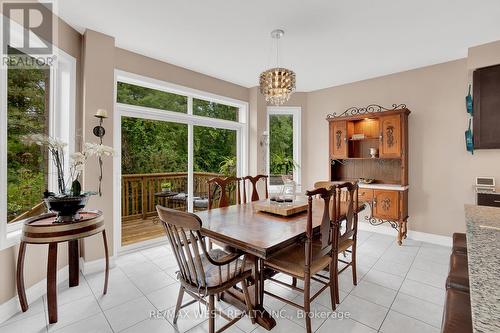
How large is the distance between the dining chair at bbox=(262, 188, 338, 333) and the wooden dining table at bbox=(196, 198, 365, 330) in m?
0.09

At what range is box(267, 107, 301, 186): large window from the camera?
522cm

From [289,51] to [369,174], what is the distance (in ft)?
8.83

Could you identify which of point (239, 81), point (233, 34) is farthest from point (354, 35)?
point (239, 81)

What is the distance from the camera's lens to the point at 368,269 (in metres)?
2.95

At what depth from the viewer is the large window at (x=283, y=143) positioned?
5.22 metres

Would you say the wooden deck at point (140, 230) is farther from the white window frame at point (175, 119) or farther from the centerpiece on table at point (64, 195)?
the centerpiece on table at point (64, 195)

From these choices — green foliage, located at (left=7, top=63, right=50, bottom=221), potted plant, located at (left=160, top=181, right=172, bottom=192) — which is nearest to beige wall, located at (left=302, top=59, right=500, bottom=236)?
potted plant, located at (left=160, top=181, right=172, bottom=192)

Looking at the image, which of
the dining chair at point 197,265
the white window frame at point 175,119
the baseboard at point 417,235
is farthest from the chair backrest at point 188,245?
the baseboard at point 417,235

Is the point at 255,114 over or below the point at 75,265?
over

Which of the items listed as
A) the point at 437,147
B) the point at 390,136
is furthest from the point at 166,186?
the point at 437,147

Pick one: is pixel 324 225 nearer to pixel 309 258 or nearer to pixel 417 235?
pixel 309 258

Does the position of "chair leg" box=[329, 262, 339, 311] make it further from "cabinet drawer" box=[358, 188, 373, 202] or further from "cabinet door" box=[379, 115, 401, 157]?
"cabinet door" box=[379, 115, 401, 157]

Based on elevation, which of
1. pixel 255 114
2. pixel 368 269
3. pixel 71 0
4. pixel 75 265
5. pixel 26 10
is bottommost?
pixel 368 269

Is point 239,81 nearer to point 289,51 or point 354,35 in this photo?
point 289,51
